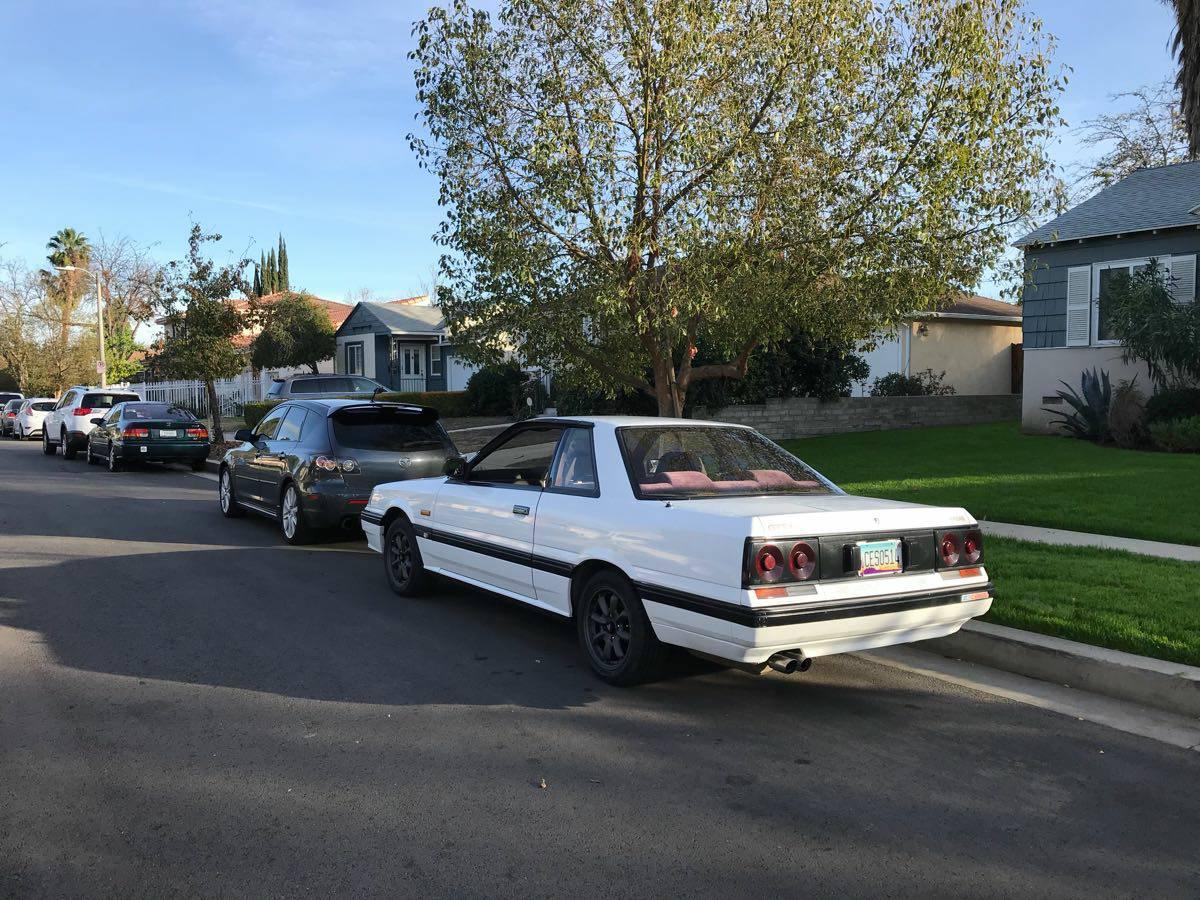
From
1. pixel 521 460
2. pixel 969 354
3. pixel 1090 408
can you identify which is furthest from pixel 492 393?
pixel 521 460

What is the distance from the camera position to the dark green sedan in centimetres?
1911

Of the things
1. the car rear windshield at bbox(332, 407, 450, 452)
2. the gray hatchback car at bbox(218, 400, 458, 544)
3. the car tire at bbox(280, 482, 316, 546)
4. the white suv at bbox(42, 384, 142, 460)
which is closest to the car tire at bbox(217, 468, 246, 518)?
the gray hatchback car at bbox(218, 400, 458, 544)

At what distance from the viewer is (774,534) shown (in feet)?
16.0

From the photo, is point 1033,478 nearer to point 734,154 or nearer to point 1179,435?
point 1179,435

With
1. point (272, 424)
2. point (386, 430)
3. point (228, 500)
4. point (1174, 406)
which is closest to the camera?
point (386, 430)

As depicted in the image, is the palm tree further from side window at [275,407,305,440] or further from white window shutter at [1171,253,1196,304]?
side window at [275,407,305,440]

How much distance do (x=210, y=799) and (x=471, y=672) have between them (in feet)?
6.61

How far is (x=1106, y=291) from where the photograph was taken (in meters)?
18.5

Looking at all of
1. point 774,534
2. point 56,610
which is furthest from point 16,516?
point 774,534

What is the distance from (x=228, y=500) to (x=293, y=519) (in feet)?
8.11

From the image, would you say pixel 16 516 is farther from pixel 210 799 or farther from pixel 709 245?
pixel 210 799

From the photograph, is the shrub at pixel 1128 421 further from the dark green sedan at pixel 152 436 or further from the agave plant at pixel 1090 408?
the dark green sedan at pixel 152 436

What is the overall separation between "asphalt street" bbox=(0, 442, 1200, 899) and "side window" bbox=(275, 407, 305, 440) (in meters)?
4.02

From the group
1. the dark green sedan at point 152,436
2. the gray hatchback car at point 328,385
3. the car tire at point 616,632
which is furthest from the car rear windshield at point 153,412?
the car tire at point 616,632
